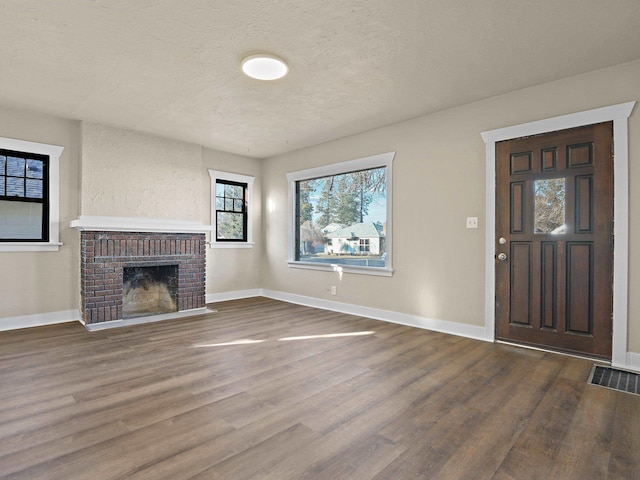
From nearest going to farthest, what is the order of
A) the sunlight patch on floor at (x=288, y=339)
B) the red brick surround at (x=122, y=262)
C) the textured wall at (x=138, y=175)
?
the sunlight patch on floor at (x=288, y=339) < the red brick surround at (x=122, y=262) < the textured wall at (x=138, y=175)

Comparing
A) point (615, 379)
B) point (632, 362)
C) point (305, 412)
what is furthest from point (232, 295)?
point (632, 362)

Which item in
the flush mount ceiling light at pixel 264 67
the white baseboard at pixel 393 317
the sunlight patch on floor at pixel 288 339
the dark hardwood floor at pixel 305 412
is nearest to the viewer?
the dark hardwood floor at pixel 305 412

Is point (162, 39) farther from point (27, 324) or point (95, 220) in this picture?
point (27, 324)

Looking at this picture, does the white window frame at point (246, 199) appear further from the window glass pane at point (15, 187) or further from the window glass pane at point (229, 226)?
the window glass pane at point (15, 187)

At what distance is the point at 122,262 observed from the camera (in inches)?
179

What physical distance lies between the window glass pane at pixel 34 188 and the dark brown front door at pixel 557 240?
5.32 meters

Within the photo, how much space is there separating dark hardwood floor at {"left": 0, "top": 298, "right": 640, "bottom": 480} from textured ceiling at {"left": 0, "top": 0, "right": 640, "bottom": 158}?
2536 mm

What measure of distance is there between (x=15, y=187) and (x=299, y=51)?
3.82m

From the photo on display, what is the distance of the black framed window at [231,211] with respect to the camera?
5980 millimetres

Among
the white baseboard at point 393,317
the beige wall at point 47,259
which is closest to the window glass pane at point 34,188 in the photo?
the beige wall at point 47,259

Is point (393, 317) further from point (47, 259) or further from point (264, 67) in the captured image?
point (47, 259)

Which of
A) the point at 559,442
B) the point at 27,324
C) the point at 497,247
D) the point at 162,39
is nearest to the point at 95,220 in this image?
the point at 27,324

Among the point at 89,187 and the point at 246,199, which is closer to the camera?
the point at 89,187

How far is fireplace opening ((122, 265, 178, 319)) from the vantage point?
4.89 metres
